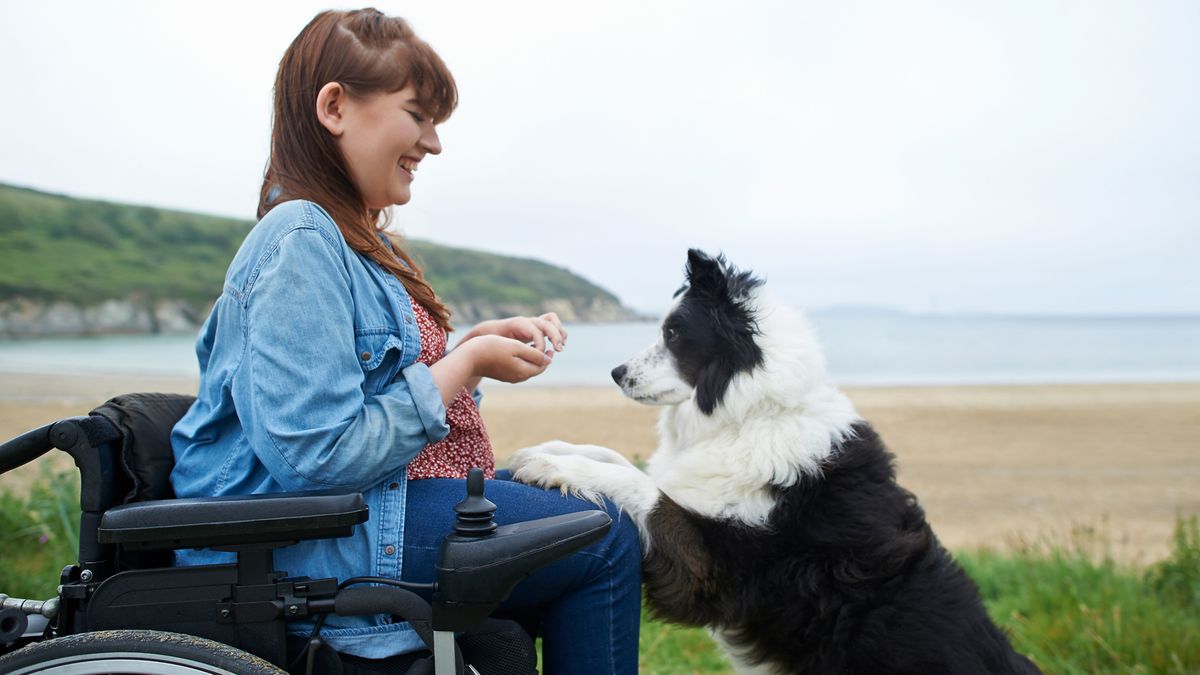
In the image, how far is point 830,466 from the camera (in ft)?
6.79

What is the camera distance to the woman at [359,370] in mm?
1318

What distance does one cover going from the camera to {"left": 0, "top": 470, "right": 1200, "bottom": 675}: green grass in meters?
2.84

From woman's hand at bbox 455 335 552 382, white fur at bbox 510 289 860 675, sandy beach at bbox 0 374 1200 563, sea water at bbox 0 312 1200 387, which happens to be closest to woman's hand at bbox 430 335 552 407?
woman's hand at bbox 455 335 552 382

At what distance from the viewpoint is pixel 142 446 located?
1426mm

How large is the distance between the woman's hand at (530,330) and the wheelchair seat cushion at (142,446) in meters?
0.64

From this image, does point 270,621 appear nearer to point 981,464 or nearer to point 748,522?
point 748,522

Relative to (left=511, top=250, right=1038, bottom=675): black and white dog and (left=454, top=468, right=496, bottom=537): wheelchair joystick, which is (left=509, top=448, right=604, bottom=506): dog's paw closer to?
(left=511, top=250, right=1038, bottom=675): black and white dog

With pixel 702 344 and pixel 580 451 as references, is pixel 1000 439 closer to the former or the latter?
pixel 702 344

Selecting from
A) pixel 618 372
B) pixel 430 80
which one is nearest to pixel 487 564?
pixel 430 80

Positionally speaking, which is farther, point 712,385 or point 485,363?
point 712,385

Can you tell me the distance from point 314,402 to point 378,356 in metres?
0.19

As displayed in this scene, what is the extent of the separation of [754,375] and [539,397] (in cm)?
1291

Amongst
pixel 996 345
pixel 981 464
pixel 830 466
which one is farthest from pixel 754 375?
pixel 996 345

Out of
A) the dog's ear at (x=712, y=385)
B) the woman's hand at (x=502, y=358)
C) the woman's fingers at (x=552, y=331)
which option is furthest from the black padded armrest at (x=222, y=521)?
the dog's ear at (x=712, y=385)
